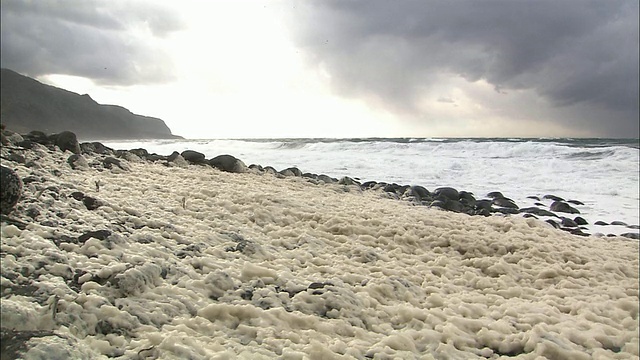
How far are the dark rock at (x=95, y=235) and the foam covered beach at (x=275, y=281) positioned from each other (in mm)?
17

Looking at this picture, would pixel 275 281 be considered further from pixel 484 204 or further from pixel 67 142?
pixel 484 204

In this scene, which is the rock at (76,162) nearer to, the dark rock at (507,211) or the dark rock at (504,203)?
the dark rock at (507,211)

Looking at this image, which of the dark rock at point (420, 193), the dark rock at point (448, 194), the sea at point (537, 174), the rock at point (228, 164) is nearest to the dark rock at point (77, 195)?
the rock at point (228, 164)

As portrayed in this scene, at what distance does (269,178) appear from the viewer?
39.3ft

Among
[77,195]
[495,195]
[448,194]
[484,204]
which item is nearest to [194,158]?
[77,195]

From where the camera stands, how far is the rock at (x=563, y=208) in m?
12.6

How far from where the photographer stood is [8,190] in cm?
418

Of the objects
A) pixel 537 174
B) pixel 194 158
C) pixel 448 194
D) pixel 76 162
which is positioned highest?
pixel 76 162

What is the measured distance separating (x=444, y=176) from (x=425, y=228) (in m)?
12.7

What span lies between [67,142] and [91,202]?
5.14m

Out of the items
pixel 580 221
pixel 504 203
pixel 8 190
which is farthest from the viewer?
pixel 504 203

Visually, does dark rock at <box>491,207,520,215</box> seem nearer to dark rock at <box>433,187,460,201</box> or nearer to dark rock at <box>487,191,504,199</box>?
dark rock at <box>433,187,460,201</box>

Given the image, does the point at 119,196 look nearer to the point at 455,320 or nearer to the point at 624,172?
the point at 455,320

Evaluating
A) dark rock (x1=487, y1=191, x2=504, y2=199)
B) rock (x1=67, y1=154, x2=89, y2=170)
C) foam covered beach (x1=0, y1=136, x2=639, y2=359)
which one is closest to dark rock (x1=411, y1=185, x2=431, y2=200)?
dark rock (x1=487, y1=191, x2=504, y2=199)
